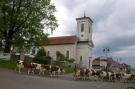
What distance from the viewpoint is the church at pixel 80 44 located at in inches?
4055

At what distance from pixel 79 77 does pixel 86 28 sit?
6453 centimetres

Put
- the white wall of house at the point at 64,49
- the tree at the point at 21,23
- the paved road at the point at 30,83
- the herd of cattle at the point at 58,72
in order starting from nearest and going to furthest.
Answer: the paved road at the point at 30,83 < the herd of cattle at the point at 58,72 < the tree at the point at 21,23 < the white wall of house at the point at 64,49

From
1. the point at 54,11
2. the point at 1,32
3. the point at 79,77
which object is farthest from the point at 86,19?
the point at 79,77

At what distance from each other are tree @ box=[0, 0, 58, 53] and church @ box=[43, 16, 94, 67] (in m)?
50.8

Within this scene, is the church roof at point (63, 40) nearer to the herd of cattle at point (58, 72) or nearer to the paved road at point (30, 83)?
the herd of cattle at point (58, 72)

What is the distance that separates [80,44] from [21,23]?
54.9 m

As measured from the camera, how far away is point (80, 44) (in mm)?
104812

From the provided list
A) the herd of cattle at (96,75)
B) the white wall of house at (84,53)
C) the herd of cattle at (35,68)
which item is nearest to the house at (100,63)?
the white wall of house at (84,53)

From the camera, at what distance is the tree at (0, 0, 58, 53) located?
50188 mm

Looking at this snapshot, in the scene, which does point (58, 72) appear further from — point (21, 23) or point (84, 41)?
point (84, 41)

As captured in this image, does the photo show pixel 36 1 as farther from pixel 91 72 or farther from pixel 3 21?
pixel 91 72

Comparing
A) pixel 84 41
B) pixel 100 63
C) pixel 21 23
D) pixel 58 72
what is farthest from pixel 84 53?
pixel 58 72

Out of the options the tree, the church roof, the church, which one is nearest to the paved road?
the tree

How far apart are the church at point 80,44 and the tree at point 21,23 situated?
5079 centimetres
